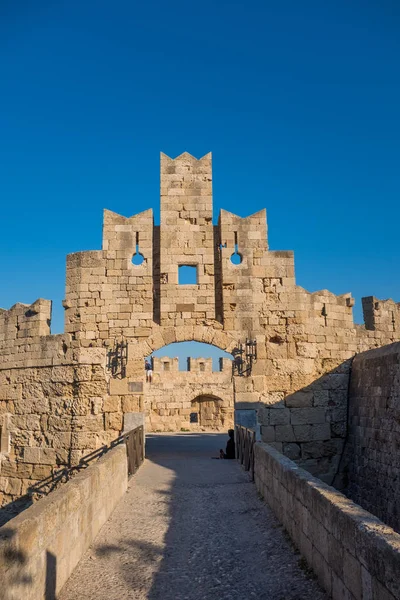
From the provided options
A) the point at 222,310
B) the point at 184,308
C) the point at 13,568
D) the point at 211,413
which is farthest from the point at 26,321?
the point at 211,413

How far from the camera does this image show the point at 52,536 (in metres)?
4.11

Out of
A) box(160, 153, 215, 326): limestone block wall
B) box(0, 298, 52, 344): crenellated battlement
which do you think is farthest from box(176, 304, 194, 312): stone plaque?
box(0, 298, 52, 344): crenellated battlement

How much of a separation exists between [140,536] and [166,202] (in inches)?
327

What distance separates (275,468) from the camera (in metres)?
6.46

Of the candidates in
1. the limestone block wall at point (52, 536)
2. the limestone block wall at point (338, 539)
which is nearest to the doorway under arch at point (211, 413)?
the limestone block wall at point (52, 536)

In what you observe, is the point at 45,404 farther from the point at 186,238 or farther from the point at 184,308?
the point at 186,238

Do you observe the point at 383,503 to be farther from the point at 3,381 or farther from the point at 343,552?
the point at 3,381

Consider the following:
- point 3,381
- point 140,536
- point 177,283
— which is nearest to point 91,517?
point 140,536

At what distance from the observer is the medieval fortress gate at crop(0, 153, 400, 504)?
38.3ft

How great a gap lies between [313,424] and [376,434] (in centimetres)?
196

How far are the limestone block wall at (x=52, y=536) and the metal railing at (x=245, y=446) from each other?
10.8ft

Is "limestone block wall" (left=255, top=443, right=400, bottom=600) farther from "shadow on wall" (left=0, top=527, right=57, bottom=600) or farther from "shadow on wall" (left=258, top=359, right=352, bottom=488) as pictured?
"shadow on wall" (left=258, top=359, right=352, bottom=488)

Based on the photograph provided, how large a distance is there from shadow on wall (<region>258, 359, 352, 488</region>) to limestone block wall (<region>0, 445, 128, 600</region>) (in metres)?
5.96

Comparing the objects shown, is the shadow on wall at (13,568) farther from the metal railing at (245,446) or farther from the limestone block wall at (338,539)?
the metal railing at (245,446)
